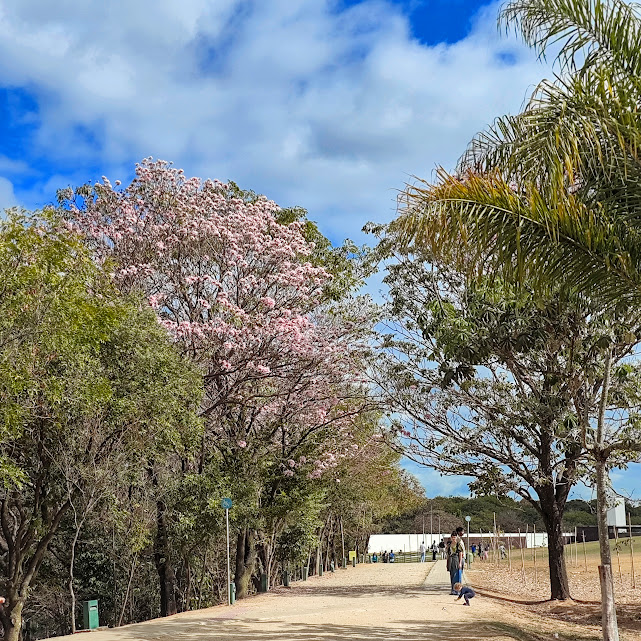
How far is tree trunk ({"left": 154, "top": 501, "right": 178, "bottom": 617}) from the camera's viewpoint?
76.2 ft

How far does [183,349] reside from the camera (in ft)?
69.2

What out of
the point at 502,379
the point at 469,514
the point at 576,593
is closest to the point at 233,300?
the point at 502,379

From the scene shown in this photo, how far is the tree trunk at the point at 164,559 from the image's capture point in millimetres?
23234

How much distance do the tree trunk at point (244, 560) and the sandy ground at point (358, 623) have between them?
4.28 metres

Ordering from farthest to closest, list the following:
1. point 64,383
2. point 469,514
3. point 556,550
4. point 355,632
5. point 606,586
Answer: point 469,514 < point 556,550 < point 64,383 < point 355,632 < point 606,586

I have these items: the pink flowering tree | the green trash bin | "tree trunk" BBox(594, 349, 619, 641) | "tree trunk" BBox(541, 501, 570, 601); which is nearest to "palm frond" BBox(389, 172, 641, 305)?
"tree trunk" BBox(594, 349, 619, 641)

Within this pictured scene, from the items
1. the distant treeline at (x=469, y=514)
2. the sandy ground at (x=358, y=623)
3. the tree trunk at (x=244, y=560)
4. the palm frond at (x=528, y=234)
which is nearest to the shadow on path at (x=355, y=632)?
the sandy ground at (x=358, y=623)

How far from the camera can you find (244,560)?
90.6ft

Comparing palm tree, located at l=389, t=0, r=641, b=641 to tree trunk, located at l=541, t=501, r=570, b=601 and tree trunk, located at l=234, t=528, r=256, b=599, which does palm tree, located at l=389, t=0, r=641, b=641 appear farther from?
tree trunk, located at l=234, t=528, r=256, b=599

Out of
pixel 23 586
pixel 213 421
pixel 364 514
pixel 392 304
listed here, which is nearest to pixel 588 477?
pixel 392 304

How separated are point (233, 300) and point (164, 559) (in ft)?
25.7

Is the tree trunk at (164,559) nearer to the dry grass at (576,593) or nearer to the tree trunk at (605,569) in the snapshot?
the dry grass at (576,593)

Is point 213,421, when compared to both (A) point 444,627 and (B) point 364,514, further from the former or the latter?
(B) point 364,514

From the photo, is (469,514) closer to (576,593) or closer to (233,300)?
(576,593)
